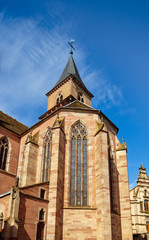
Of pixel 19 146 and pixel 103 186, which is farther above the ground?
pixel 19 146

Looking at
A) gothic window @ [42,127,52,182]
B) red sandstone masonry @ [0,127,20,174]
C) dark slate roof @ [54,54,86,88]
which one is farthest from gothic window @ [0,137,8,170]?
dark slate roof @ [54,54,86,88]

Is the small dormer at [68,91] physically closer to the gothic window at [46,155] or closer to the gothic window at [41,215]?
the gothic window at [46,155]

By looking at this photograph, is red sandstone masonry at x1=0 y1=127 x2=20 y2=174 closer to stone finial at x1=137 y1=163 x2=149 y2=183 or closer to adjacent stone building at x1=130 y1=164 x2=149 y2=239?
adjacent stone building at x1=130 y1=164 x2=149 y2=239

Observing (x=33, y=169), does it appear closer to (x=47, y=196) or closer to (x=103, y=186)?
(x=47, y=196)

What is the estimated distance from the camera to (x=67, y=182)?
16.3m

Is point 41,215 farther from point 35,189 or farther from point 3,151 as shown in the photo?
point 3,151

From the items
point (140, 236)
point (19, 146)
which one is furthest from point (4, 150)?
point (140, 236)

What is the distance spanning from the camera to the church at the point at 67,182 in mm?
13586

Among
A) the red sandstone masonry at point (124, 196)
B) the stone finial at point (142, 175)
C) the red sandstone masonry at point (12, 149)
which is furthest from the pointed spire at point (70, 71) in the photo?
the stone finial at point (142, 175)

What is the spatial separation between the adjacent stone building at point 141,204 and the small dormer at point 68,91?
17.0 meters

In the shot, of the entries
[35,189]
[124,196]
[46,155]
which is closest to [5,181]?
[46,155]

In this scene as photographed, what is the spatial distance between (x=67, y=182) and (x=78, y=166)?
5.24ft

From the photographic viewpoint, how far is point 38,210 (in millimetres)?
14117

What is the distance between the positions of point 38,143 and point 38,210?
710 cm
